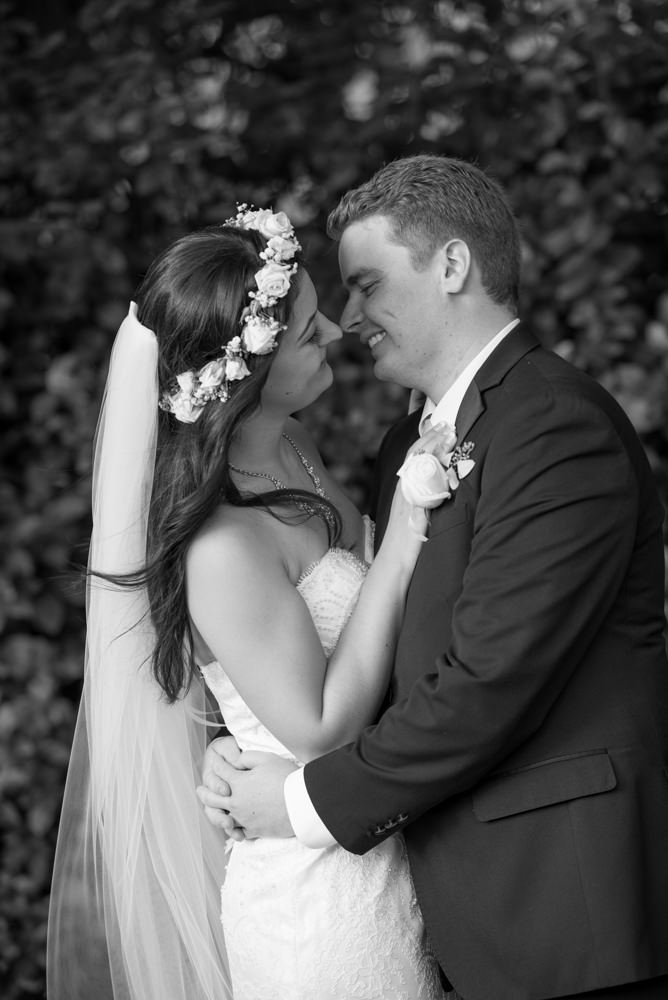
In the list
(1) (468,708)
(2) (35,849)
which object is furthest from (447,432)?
(2) (35,849)

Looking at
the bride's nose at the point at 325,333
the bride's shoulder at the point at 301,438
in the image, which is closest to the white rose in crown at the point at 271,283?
the bride's nose at the point at 325,333

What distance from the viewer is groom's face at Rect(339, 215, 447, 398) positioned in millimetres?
2748

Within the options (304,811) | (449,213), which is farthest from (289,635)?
(449,213)

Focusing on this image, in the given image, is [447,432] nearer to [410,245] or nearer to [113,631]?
[410,245]

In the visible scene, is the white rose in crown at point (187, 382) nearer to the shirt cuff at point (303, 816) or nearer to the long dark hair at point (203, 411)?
the long dark hair at point (203, 411)

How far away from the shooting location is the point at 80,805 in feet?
9.71

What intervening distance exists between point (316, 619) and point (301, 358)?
1.95ft

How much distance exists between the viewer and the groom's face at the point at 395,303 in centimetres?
275

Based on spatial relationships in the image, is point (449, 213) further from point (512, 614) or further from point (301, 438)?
point (512, 614)

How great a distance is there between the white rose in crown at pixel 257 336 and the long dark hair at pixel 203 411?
3 cm

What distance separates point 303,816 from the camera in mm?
2500

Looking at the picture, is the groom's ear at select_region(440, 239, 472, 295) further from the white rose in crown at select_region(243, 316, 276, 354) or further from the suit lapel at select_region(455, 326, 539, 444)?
the white rose in crown at select_region(243, 316, 276, 354)

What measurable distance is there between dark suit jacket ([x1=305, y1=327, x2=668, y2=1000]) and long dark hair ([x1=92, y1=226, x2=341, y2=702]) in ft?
A: 1.60

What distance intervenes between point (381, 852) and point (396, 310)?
4.01 ft
